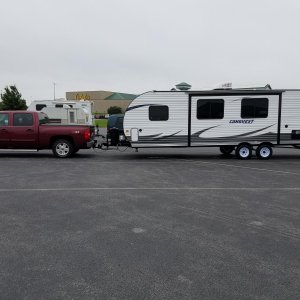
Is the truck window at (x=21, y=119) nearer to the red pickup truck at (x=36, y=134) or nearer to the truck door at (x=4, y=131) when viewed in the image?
the red pickup truck at (x=36, y=134)

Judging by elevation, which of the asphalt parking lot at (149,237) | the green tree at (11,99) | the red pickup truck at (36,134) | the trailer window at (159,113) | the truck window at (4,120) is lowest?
the asphalt parking lot at (149,237)

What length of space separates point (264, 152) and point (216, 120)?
7.98 feet

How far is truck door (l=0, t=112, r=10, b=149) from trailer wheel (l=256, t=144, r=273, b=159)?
10443mm

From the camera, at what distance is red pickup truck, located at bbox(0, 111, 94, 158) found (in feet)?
46.6

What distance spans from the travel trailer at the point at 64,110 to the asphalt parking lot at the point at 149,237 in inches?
457

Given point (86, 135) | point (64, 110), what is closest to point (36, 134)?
point (86, 135)

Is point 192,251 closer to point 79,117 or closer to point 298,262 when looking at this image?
point 298,262

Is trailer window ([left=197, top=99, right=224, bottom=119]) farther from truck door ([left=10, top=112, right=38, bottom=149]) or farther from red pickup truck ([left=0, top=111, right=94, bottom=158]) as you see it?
truck door ([left=10, top=112, right=38, bottom=149])

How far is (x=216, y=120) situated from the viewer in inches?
567

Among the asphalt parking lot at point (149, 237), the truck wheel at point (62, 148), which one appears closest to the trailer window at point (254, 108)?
the asphalt parking lot at point (149, 237)

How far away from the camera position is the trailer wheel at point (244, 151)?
14445 millimetres

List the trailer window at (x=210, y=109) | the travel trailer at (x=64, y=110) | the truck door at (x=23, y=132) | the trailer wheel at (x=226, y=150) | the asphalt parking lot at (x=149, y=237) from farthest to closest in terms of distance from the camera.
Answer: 1. the travel trailer at (x=64, y=110)
2. the trailer wheel at (x=226, y=150)
3. the trailer window at (x=210, y=109)
4. the truck door at (x=23, y=132)
5. the asphalt parking lot at (x=149, y=237)

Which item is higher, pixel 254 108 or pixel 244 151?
pixel 254 108

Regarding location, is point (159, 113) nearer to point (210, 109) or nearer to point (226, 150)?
point (210, 109)
